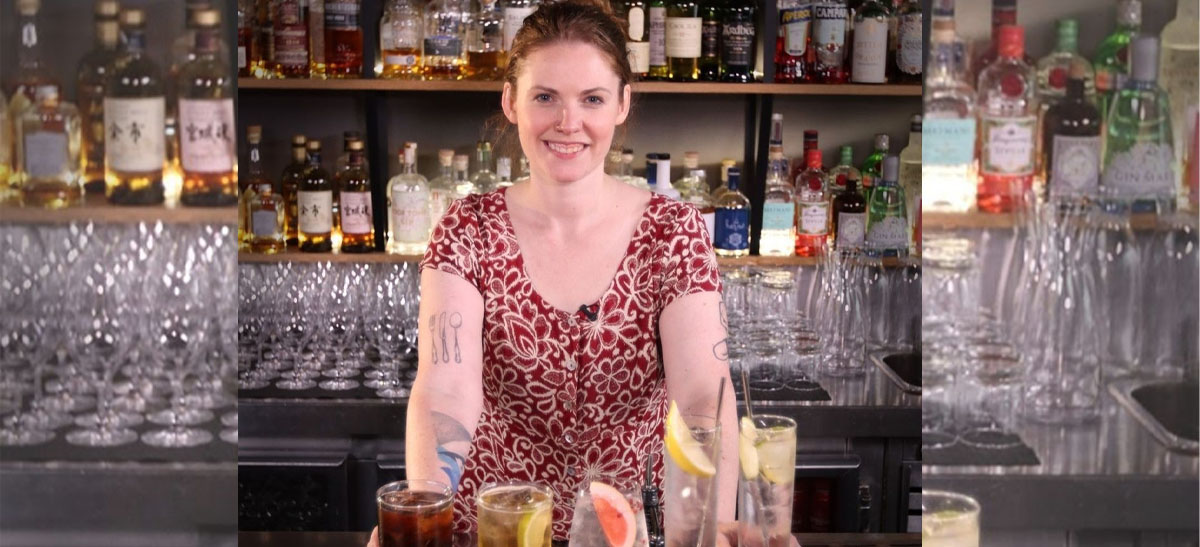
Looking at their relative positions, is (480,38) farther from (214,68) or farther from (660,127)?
(214,68)

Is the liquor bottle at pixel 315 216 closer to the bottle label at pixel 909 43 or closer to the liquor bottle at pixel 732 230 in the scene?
the liquor bottle at pixel 732 230

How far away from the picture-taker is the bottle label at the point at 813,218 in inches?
112

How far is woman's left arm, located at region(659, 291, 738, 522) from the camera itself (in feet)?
5.10

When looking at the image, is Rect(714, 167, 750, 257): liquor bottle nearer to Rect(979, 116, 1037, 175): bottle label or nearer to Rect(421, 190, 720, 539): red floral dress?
Rect(421, 190, 720, 539): red floral dress

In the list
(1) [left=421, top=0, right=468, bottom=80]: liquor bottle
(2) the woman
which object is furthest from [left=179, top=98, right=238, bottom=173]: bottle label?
(1) [left=421, top=0, right=468, bottom=80]: liquor bottle

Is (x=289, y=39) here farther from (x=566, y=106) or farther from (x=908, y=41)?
(x=908, y=41)

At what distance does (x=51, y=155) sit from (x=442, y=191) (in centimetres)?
252

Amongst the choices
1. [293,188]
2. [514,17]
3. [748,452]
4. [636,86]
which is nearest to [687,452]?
[748,452]

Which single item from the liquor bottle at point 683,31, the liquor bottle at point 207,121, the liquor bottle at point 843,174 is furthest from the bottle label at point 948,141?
the liquor bottle at point 843,174

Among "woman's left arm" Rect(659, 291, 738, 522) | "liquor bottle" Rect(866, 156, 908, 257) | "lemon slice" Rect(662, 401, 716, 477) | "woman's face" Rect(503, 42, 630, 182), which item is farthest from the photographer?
"liquor bottle" Rect(866, 156, 908, 257)

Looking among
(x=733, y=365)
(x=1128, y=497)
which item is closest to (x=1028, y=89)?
(x=1128, y=497)

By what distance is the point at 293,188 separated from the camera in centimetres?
289

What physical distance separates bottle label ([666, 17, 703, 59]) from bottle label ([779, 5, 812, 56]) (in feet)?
0.65

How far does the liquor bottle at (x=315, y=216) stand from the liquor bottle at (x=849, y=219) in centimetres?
118
